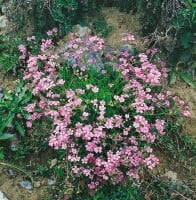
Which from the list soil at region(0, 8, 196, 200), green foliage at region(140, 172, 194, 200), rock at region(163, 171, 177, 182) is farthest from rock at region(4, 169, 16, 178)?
rock at region(163, 171, 177, 182)

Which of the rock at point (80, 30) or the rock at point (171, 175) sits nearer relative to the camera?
the rock at point (171, 175)

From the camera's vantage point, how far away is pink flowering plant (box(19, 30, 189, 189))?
402 centimetres

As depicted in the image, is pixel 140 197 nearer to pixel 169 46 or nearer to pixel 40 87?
pixel 40 87

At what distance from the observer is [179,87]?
16.3 feet

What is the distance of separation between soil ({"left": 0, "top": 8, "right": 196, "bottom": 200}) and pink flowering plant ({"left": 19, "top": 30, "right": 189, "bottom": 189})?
22cm

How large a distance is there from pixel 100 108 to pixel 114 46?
1.23m

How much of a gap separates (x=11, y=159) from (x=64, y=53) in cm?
121

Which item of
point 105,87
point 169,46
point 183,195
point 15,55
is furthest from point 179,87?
point 15,55

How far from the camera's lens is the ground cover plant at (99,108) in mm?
4027

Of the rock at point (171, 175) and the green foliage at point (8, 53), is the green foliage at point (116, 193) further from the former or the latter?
the green foliage at point (8, 53)

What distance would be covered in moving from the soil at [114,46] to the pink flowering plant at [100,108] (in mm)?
223

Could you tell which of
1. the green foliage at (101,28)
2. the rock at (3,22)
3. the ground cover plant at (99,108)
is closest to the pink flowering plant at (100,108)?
the ground cover plant at (99,108)

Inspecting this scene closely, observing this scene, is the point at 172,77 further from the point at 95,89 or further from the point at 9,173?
the point at 9,173

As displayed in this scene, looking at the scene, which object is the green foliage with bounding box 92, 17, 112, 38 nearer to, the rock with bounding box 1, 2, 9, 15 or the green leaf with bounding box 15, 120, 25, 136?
the rock with bounding box 1, 2, 9, 15
